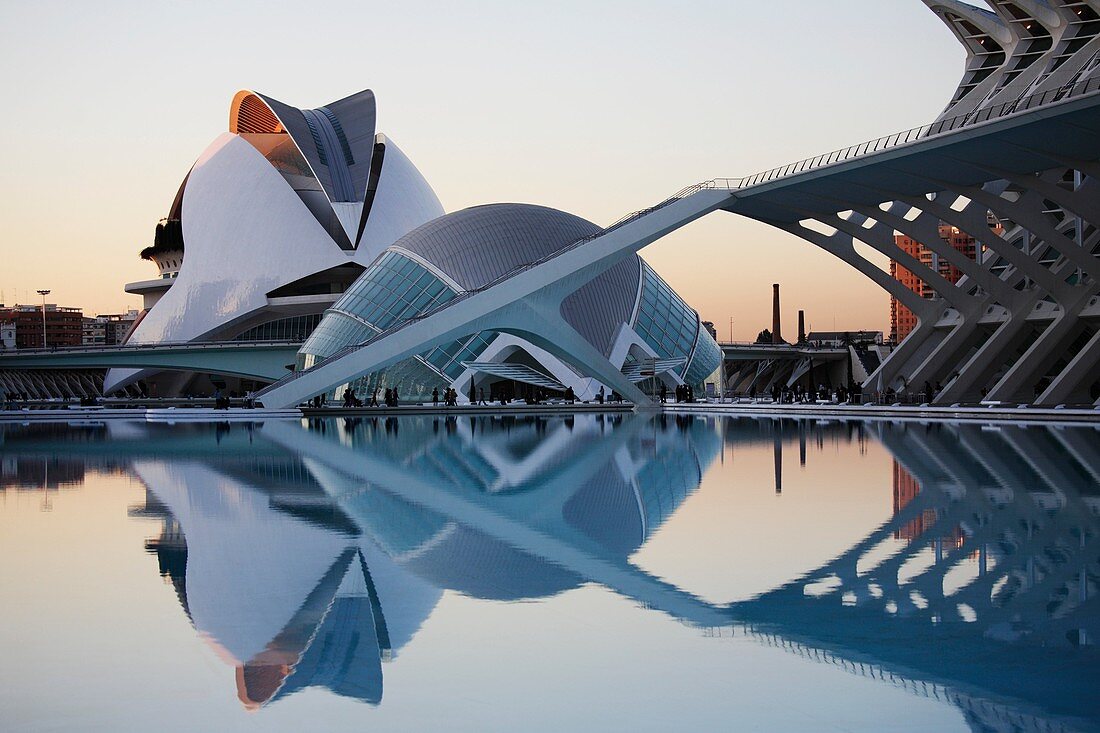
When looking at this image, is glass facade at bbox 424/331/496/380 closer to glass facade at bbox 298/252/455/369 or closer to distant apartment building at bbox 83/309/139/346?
glass facade at bbox 298/252/455/369

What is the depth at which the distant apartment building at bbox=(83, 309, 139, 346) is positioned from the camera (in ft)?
532

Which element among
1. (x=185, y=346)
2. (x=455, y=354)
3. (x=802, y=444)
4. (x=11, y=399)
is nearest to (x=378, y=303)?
(x=455, y=354)

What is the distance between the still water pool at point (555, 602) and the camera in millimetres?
5117

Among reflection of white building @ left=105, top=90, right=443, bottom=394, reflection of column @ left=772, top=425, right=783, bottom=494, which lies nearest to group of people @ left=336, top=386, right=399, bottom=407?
reflection of white building @ left=105, top=90, right=443, bottom=394

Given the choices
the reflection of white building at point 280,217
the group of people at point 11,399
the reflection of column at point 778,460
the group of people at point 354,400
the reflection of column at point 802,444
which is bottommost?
the group of people at point 11,399

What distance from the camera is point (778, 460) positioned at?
18578mm

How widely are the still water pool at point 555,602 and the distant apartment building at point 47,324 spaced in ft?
478

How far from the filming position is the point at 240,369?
203 ft

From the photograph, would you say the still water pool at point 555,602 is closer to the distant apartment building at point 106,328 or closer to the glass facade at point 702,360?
the glass facade at point 702,360

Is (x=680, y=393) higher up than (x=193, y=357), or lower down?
lower down

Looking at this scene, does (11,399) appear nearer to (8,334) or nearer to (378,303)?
(378,303)

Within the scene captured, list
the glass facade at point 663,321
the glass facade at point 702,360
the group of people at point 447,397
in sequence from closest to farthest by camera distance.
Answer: the group of people at point 447,397, the glass facade at point 663,321, the glass facade at point 702,360

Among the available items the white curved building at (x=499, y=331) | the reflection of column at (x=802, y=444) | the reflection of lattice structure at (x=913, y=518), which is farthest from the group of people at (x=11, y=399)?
the reflection of lattice structure at (x=913, y=518)

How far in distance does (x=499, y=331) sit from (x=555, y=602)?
39143 millimetres
